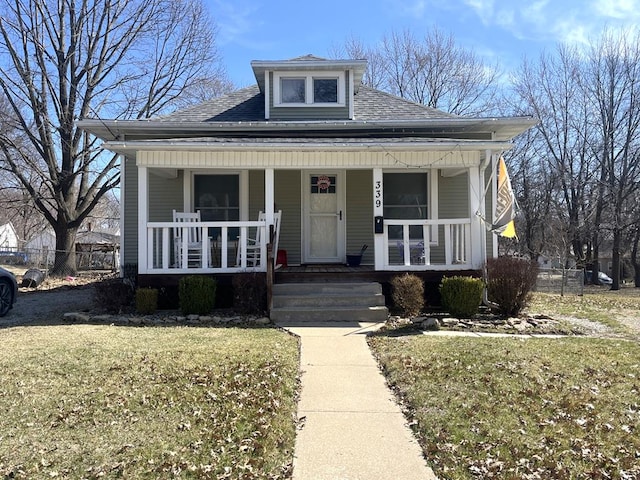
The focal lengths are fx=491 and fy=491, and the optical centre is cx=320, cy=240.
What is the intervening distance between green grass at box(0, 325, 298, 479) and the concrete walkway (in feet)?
0.53

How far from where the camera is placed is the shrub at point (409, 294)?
8.31 meters

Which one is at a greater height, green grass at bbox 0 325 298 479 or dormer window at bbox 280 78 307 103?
dormer window at bbox 280 78 307 103

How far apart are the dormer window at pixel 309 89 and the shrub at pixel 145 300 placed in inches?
218

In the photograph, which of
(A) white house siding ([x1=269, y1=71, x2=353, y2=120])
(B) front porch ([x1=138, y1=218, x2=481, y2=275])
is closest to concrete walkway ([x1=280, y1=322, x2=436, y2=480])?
(B) front porch ([x1=138, y1=218, x2=481, y2=275])

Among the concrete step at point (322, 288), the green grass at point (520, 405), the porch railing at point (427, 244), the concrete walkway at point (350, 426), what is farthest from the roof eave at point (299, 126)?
the concrete walkway at point (350, 426)

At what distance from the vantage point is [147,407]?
4219mm

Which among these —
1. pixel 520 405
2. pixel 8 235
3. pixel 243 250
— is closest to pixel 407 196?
pixel 243 250

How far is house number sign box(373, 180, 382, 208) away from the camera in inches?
361

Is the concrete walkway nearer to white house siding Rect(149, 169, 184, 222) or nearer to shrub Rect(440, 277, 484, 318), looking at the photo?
shrub Rect(440, 277, 484, 318)

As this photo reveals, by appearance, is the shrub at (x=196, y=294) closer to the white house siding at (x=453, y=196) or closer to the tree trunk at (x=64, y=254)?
the white house siding at (x=453, y=196)

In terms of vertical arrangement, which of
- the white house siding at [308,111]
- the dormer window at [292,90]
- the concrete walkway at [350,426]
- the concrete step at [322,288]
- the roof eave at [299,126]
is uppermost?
the dormer window at [292,90]

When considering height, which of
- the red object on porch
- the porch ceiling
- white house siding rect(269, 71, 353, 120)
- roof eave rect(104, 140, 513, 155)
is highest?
white house siding rect(269, 71, 353, 120)

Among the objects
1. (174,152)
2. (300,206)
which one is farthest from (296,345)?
(300,206)

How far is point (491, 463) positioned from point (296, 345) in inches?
139
